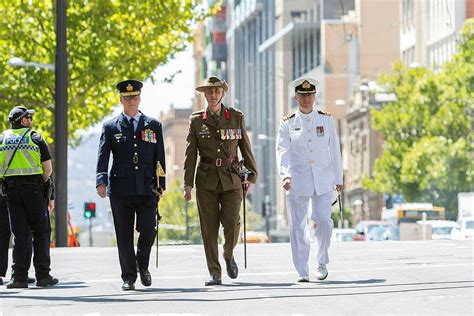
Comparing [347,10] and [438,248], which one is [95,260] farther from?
[347,10]

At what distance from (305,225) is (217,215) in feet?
2.93

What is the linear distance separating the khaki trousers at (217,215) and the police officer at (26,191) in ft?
5.20

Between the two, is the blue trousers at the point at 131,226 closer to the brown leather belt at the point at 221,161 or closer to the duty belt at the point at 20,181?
the brown leather belt at the point at 221,161

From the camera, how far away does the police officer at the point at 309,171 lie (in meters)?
16.1

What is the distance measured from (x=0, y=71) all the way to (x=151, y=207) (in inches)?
1339

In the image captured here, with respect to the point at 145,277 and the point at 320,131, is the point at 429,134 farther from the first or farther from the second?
the point at 145,277

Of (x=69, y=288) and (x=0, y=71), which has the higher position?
(x=0, y=71)

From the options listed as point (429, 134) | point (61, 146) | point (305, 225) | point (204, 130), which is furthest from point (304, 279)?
point (429, 134)

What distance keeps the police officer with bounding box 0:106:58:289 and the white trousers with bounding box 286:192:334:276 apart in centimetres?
238

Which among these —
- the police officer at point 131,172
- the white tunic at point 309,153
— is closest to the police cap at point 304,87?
the white tunic at point 309,153

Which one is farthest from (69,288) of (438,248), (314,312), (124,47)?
(124,47)

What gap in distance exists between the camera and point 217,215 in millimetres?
15859

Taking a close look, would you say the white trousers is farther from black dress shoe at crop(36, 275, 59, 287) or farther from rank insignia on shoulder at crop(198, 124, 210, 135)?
black dress shoe at crop(36, 275, 59, 287)

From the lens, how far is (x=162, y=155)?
1527cm
